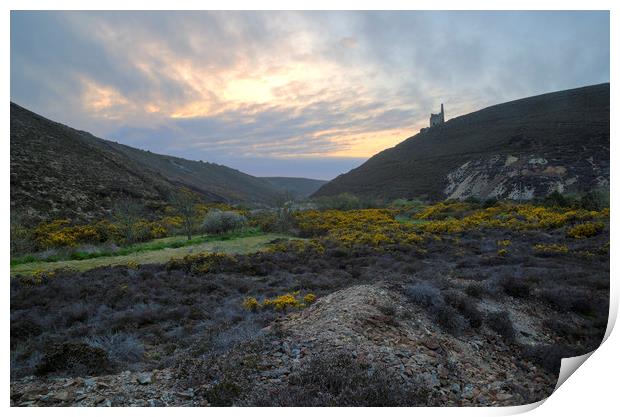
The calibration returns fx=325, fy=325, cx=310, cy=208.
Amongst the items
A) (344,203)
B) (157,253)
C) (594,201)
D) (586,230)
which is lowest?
(157,253)

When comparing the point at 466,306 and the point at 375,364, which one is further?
the point at 466,306

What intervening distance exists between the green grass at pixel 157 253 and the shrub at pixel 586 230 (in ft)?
31.5

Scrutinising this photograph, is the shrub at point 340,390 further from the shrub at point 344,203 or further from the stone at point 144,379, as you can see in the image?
the shrub at point 344,203

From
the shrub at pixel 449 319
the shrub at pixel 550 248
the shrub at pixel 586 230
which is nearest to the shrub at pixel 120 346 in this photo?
the shrub at pixel 449 319

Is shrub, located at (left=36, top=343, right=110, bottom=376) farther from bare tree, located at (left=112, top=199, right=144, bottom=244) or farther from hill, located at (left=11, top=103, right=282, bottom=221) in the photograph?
bare tree, located at (left=112, top=199, right=144, bottom=244)

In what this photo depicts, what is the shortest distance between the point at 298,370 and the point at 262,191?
79051mm

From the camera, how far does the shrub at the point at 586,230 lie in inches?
294

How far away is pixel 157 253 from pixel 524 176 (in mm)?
18637

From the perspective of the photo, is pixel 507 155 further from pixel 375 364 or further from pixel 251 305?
pixel 375 364

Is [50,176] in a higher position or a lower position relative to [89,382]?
higher

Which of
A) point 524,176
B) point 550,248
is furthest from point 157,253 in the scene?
point 524,176

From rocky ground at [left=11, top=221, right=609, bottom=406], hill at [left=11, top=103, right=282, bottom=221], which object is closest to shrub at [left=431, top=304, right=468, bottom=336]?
rocky ground at [left=11, top=221, right=609, bottom=406]

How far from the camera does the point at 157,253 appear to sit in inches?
445
